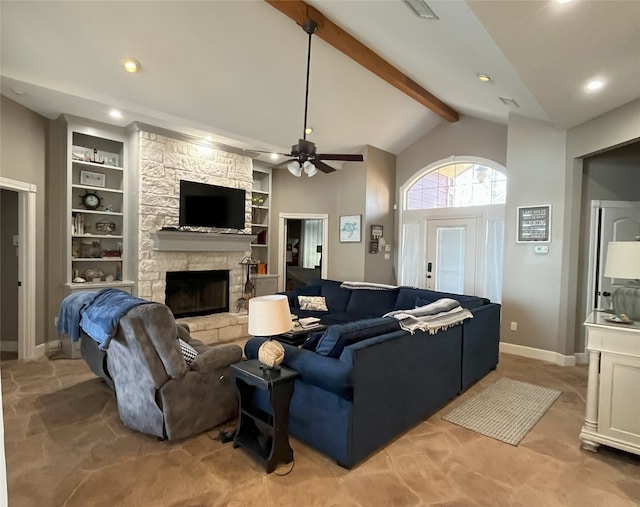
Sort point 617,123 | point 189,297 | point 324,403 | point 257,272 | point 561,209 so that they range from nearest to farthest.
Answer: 1. point 324,403
2. point 617,123
3. point 561,209
4. point 189,297
5. point 257,272

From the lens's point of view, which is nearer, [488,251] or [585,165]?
[585,165]

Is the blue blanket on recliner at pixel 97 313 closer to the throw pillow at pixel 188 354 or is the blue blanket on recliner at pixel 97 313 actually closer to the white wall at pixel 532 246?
the throw pillow at pixel 188 354

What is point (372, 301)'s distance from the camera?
520cm

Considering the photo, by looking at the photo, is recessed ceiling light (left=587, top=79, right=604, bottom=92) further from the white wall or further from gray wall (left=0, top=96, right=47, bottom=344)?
gray wall (left=0, top=96, right=47, bottom=344)

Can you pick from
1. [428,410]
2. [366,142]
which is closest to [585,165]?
[366,142]

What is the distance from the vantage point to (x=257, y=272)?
7.00 metres

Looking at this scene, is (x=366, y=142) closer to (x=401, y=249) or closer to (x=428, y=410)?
(x=401, y=249)

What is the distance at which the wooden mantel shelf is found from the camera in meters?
5.12

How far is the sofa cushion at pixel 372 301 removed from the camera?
511 cm

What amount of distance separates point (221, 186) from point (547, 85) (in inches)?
176

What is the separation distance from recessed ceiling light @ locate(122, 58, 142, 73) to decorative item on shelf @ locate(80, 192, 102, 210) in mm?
1890

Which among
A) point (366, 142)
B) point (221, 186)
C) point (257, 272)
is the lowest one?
point (257, 272)

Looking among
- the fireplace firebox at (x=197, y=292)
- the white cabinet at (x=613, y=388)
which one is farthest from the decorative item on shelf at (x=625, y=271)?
the fireplace firebox at (x=197, y=292)

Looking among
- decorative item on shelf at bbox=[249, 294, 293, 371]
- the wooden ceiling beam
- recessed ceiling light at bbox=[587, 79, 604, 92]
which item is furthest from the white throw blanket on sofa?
the wooden ceiling beam
